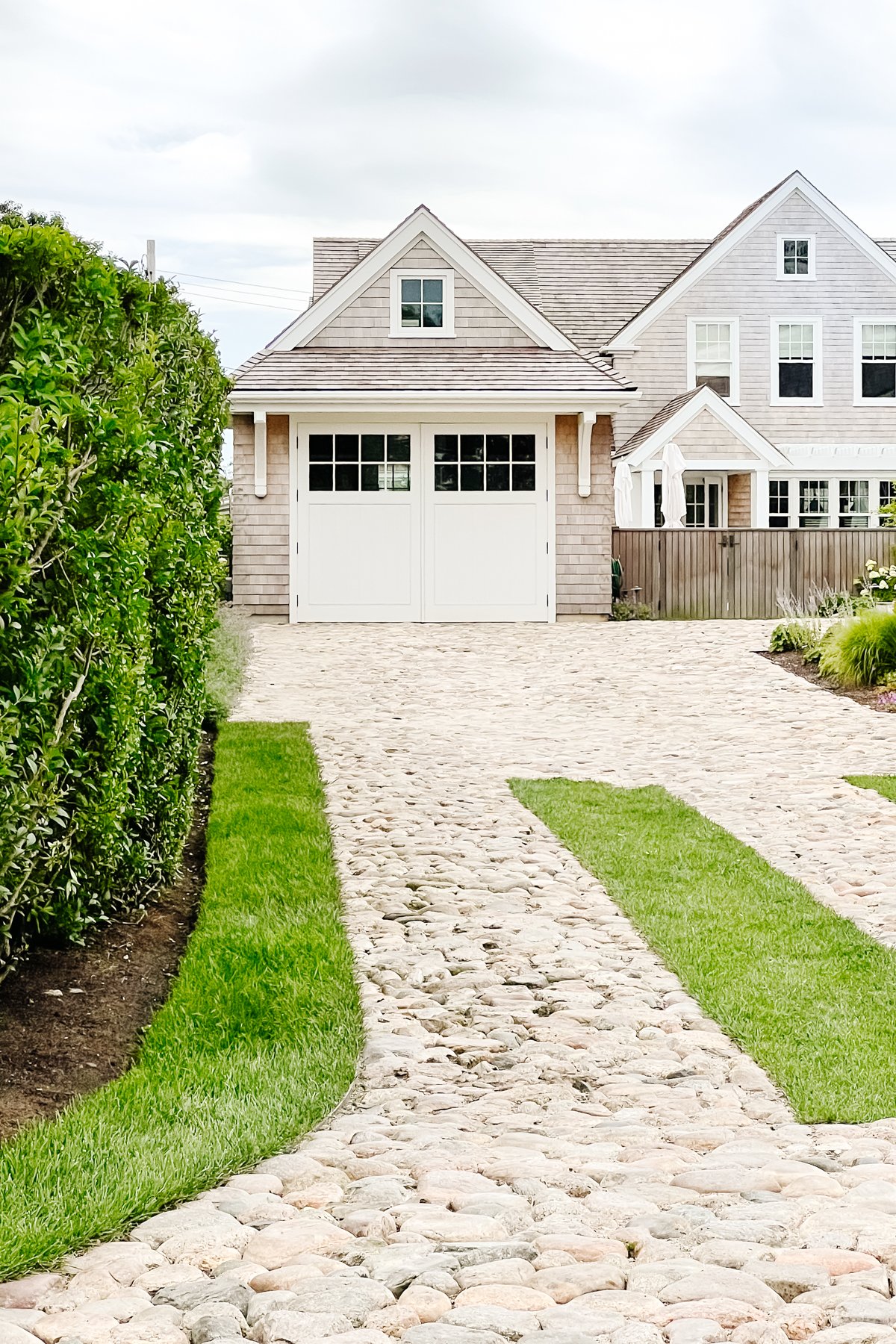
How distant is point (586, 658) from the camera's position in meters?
14.9

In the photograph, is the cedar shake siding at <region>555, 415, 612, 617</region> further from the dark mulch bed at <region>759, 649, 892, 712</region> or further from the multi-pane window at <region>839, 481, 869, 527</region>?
the multi-pane window at <region>839, 481, 869, 527</region>

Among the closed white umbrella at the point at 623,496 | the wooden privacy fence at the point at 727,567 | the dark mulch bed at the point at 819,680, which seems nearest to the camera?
the dark mulch bed at the point at 819,680

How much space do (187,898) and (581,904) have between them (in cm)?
190

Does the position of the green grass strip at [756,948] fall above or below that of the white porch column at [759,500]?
below

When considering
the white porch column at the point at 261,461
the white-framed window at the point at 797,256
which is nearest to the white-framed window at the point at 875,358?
the white-framed window at the point at 797,256

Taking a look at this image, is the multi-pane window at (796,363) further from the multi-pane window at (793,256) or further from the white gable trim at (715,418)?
the white gable trim at (715,418)

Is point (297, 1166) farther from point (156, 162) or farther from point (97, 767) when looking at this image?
point (156, 162)

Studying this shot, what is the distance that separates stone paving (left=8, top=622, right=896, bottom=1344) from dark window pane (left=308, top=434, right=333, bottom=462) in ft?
33.1

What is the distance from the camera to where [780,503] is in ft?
88.0

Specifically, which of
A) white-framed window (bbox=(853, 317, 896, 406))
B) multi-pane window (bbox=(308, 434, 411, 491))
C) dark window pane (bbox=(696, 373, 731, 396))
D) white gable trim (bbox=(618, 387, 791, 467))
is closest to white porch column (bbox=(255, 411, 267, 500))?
multi-pane window (bbox=(308, 434, 411, 491))

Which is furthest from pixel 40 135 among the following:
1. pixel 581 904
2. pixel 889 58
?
pixel 581 904

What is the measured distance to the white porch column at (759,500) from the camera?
2475cm

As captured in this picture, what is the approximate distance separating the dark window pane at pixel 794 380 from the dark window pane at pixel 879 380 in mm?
1146

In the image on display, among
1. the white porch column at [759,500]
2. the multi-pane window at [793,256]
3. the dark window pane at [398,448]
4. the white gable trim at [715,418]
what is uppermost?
the multi-pane window at [793,256]
